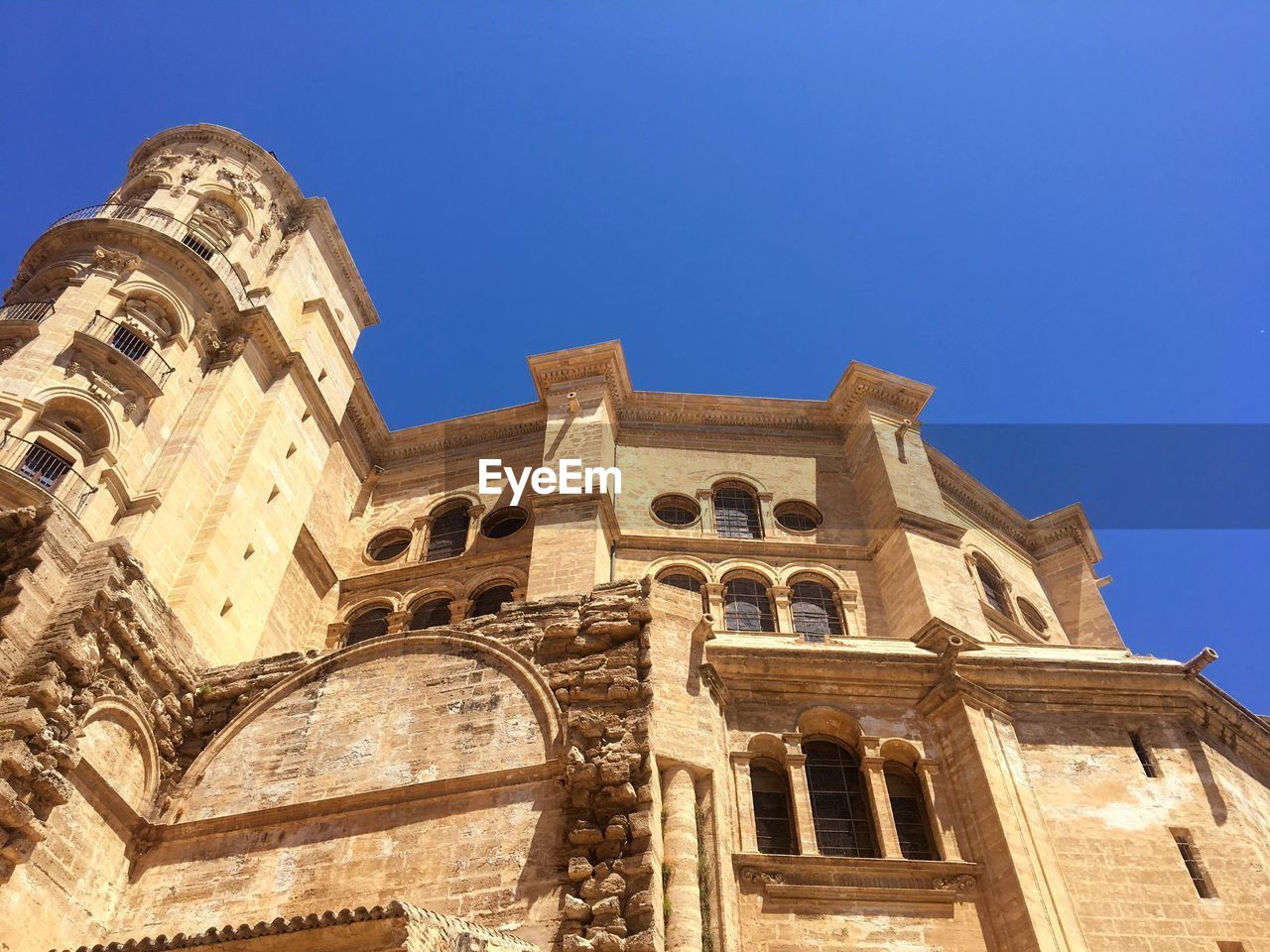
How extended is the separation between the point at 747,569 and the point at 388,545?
8485mm

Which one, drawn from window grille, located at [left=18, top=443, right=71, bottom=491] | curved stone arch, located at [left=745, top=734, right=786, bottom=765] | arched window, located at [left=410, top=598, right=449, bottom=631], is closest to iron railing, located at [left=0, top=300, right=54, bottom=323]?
window grille, located at [left=18, top=443, right=71, bottom=491]

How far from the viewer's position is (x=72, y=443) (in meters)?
18.2

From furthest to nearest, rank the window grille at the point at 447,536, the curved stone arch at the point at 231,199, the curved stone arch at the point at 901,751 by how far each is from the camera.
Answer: the curved stone arch at the point at 231,199, the window grille at the point at 447,536, the curved stone arch at the point at 901,751

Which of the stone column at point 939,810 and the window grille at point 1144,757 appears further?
the window grille at point 1144,757

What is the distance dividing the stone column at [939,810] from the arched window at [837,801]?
2.49 feet

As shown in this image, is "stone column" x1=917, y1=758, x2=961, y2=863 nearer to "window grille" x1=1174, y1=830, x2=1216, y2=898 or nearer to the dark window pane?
"window grille" x1=1174, y1=830, x2=1216, y2=898

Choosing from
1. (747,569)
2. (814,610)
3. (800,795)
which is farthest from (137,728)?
(814,610)

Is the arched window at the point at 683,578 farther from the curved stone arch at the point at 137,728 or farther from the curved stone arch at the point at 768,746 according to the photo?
the curved stone arch at the point at 137,728

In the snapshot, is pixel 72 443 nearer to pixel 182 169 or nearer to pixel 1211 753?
pixel 182 169

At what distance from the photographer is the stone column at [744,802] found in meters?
12.6

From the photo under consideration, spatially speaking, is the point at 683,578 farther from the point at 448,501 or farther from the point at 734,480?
the point at 448,501

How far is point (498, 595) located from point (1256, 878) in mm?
14083

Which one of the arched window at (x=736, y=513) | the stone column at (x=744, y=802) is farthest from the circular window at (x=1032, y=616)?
the stone column at (x=744, y=802)

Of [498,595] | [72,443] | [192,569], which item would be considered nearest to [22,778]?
[192,569]
